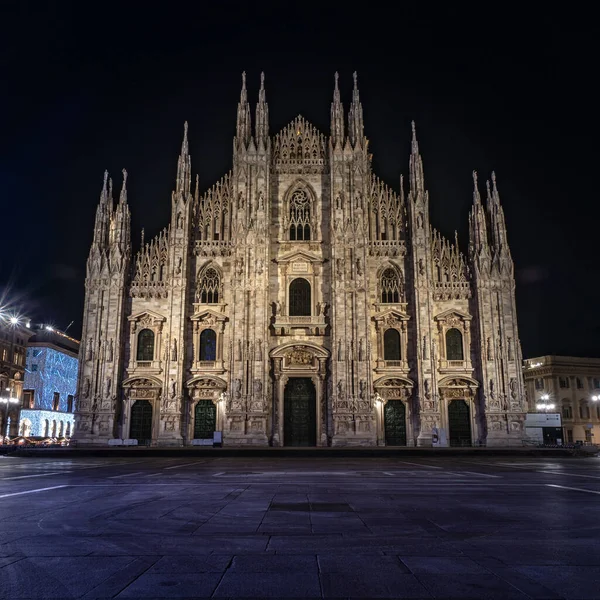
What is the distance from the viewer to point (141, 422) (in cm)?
3956

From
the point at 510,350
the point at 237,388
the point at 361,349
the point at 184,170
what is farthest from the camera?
the point at 184,170

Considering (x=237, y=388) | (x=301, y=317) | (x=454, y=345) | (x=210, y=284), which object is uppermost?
(x=210, y=284)

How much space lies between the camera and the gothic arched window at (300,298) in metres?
41.3

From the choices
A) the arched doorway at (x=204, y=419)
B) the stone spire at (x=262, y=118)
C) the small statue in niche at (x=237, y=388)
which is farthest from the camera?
the stone spire at (x=262, y=118)

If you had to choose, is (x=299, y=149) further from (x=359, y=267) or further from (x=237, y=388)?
(x=237, y=388)

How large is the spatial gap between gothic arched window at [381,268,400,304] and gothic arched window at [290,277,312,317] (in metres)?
5.43

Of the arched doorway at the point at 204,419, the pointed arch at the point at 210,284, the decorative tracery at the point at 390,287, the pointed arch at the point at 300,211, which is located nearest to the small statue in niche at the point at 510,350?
the decorative tracery at the point at 390,287

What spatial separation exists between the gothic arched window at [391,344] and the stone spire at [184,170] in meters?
17.8

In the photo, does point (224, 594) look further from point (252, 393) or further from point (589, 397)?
point (589, 397)

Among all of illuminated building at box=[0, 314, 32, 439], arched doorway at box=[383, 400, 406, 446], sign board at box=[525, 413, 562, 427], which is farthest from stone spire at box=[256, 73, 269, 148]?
illuminated building at box=[0, 314, 32, 439]

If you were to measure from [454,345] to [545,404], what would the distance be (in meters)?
30.8

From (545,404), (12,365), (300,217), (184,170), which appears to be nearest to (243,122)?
(184,170)

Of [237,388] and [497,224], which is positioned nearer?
[237,388]

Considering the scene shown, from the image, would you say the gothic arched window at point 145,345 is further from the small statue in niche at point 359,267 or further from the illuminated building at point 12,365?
the illuminated building at point 12,365
